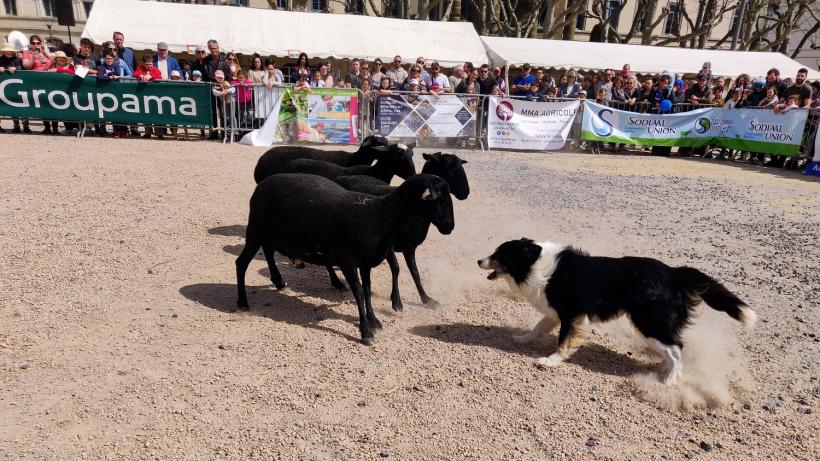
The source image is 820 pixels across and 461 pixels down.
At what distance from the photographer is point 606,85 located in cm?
1673

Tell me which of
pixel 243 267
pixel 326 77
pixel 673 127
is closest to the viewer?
pixel 243 267

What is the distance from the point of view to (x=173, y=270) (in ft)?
19.2

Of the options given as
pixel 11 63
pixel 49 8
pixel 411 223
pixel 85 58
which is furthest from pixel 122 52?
pixel 49 8

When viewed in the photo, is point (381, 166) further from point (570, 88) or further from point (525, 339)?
point (570, 88)

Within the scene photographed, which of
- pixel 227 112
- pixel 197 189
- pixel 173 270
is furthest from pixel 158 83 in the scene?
pixel 173 270

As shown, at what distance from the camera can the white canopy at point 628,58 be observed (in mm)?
22922

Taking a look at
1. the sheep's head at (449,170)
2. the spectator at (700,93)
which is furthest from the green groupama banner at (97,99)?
the spectator at (700,93)

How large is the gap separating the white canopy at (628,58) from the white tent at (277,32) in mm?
1553

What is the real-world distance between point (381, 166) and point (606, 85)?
41.1ft

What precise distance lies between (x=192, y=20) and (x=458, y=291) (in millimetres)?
19276

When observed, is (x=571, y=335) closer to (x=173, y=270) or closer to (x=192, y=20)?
(x=173, y=270)

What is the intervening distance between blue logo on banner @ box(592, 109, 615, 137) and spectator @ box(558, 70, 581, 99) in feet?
3.91

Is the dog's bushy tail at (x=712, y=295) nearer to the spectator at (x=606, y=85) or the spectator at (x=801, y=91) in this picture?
the spectator at (x=801, y=91)

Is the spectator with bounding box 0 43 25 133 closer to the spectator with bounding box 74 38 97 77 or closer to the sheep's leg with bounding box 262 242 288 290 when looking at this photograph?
the spectator with bounding box 74 38 97 77
